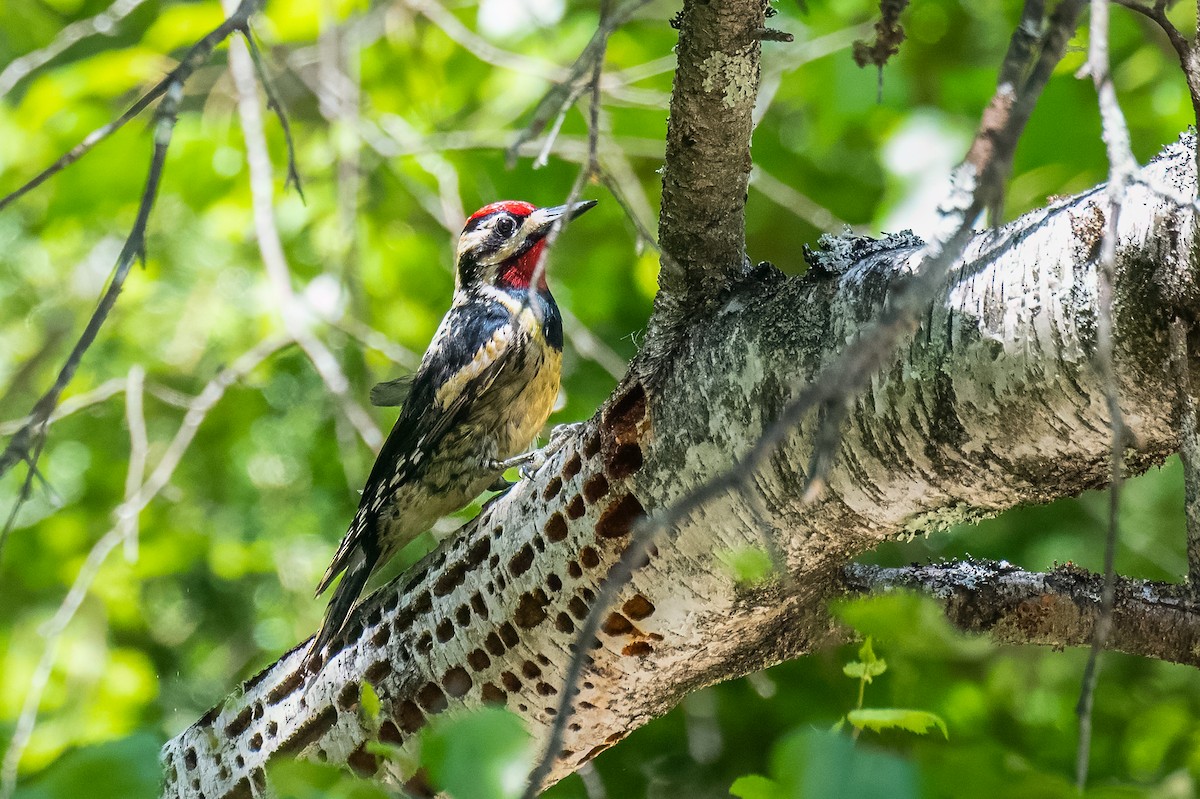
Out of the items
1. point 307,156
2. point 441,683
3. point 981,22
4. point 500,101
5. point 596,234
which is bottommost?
point 441,683

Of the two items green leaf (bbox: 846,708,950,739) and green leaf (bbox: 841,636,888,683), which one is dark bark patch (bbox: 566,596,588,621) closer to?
green leaf (bbox: 841,636,888,683)

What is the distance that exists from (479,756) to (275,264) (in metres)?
2.34

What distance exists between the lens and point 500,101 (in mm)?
Answer: 3637

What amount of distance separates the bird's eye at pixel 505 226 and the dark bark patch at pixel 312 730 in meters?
1.70

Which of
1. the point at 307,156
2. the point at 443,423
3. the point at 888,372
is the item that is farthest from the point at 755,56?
the point at 307,156

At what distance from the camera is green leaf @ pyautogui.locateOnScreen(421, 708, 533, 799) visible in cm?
83

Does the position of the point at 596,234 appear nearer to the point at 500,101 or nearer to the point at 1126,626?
the point at 500,101

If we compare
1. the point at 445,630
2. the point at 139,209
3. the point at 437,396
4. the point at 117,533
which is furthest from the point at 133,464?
the point at 139,209

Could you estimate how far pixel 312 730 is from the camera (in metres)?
1.89

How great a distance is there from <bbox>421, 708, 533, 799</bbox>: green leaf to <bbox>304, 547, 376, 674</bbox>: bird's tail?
46.2 inches

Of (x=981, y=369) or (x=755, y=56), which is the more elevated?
(x=755, y=56)

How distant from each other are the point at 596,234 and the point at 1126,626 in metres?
2.72

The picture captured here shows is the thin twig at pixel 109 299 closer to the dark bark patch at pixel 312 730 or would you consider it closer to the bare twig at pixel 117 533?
the dark bark patch at pixel 312 730

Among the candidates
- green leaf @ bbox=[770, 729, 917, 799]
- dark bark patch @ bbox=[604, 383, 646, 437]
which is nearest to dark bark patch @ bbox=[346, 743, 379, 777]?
dark bark patch @ bbox=[604, 383, 646, 437]
